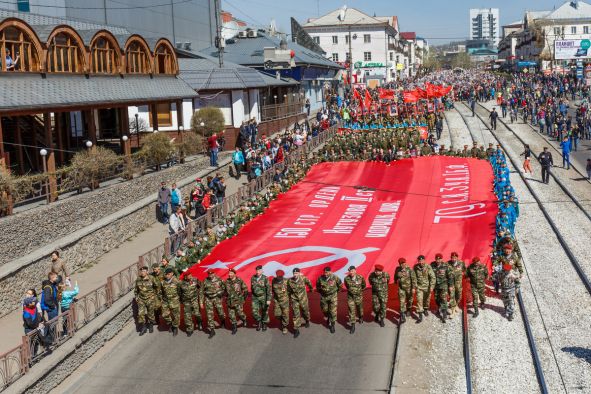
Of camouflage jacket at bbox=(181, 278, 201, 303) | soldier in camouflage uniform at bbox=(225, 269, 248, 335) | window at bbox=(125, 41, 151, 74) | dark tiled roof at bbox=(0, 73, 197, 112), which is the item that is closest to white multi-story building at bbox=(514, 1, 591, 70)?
window at bbox=(125, 41, 151, 74)

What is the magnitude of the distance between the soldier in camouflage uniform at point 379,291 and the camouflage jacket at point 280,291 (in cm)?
196

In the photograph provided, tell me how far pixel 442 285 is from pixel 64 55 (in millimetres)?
16337

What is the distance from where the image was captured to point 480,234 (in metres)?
22.1

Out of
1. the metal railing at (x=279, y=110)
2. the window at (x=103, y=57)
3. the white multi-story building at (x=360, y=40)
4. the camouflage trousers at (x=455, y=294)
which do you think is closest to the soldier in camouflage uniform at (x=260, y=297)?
the camouflage trousers at (x=455, y=294)

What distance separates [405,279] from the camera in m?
16.7

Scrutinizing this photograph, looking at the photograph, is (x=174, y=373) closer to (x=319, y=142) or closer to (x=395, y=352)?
(x=395, y=352)

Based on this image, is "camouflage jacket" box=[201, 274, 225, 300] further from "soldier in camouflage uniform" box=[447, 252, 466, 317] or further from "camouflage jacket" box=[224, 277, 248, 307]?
"soldier in camouflage uniform" box=[447, 252, 466, 317]

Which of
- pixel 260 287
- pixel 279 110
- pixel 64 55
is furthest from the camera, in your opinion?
pixel 279 110

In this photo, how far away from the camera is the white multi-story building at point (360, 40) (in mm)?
121625

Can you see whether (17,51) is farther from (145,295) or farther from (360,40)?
(360,40)

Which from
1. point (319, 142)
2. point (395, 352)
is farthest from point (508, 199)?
point (319, 142)

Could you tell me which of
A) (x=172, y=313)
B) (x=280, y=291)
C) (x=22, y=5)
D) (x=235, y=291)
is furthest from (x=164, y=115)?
(x=280, y=291)

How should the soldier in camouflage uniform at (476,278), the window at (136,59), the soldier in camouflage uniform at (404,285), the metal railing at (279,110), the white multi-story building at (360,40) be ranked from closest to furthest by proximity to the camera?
the soldier in camouflage uniform at (404,285) → the soldier in camouflage uniform at (476,278) → the window at (136,59) → the metal railing at (279,110) → the white multi-story building at (360,40)

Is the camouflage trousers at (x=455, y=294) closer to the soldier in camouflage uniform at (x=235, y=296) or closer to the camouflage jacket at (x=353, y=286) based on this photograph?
the camouflage jacket at (x=353, y=286)
